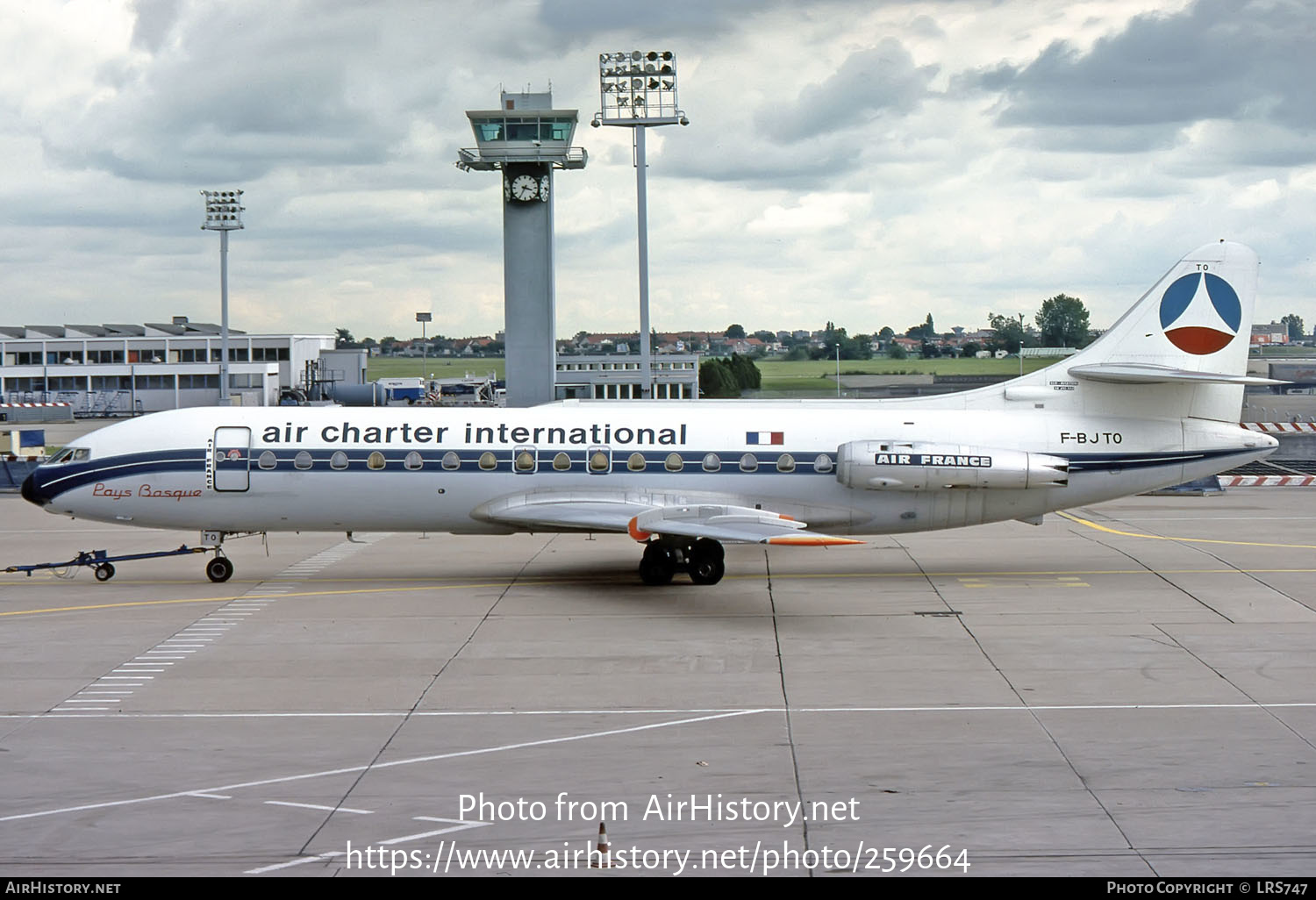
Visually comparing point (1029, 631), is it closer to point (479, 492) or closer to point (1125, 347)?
point (1125, 347)

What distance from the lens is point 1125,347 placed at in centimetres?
2509

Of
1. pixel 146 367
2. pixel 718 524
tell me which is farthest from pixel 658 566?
pixel 146 367

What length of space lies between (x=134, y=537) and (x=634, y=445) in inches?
573

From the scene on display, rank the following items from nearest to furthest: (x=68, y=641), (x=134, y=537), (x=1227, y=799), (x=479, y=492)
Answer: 1. (x=1227, y=799)
2. (x=68, y=641)
3. (x=479, y=492)
4. (x=134, y=537)

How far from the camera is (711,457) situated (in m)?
24.4

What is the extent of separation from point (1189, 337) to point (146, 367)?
87.5 m

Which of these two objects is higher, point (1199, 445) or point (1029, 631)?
point (1199, 445)

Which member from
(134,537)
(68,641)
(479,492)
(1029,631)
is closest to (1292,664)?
(1029,631)

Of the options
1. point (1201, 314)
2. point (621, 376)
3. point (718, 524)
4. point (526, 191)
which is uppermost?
point (526, 191)

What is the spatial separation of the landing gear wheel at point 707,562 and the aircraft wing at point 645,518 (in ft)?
2.59

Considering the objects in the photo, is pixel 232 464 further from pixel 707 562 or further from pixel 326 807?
pixel 326 807

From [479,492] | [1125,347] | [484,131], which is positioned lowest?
[479,492]

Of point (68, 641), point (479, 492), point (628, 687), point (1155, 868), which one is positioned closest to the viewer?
point (1155, 868)

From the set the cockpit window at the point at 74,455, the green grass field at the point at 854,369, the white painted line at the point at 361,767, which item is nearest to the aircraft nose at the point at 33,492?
the cockpit window at the point at 74,455
